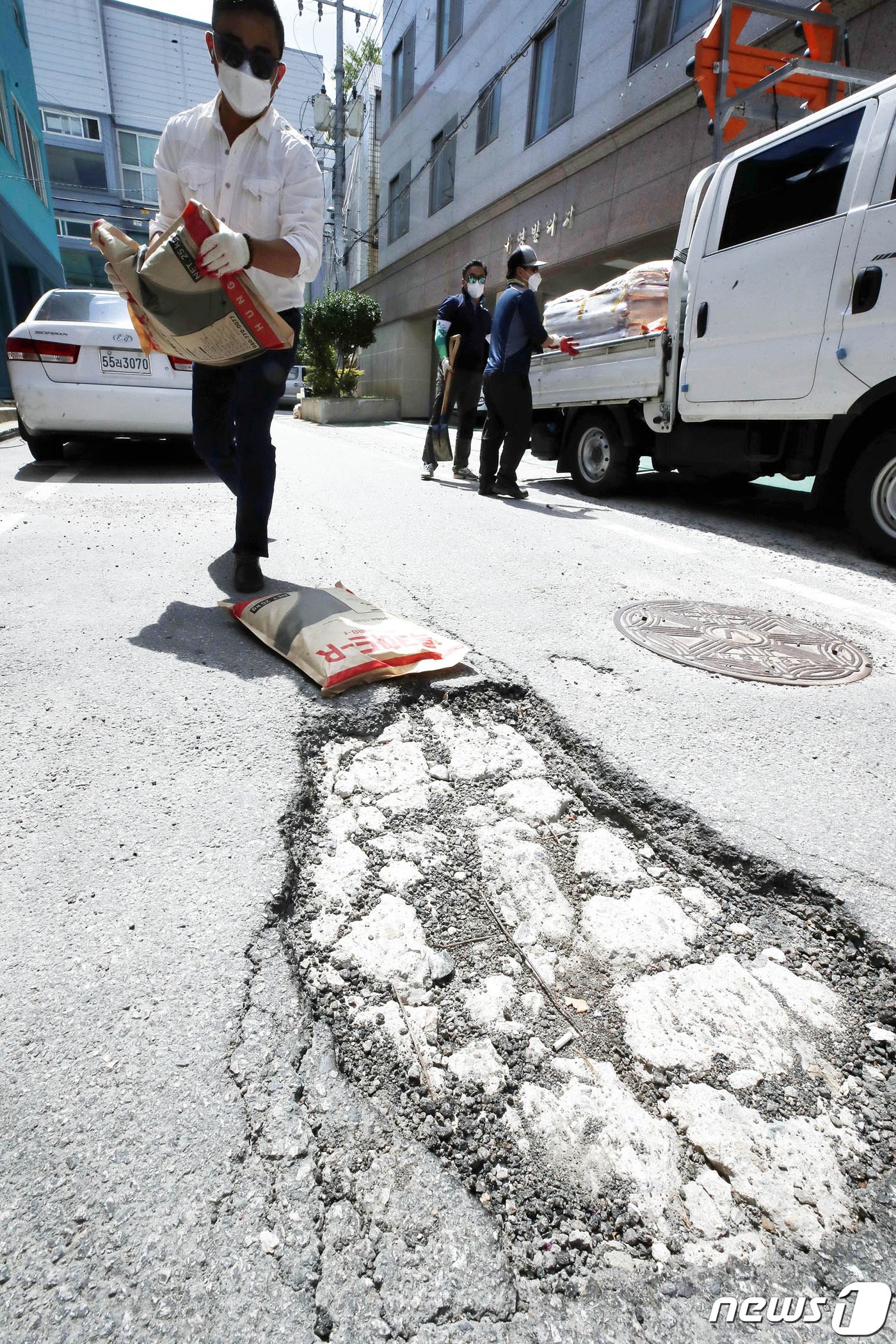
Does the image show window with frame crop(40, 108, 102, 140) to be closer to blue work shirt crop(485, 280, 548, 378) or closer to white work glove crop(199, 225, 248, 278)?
blue work shirt crop(485, 280, 548, 378)

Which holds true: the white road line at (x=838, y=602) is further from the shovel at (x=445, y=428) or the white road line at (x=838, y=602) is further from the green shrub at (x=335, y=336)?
the green shrub at (x=335, y=336)

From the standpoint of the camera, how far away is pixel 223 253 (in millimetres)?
2484

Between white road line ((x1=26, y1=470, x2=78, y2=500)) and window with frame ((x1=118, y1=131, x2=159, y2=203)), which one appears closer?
white road line ((x1=26, y1=470, x2=78, y2=500))

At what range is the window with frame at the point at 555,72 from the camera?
13367 mm

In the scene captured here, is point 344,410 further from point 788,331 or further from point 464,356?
point 788,331

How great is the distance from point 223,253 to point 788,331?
3.74 m

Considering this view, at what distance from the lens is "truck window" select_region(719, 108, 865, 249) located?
4367 millimetres

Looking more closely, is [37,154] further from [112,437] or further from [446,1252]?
[446,1252]

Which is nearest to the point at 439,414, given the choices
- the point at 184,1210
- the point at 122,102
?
the point at 184,1210

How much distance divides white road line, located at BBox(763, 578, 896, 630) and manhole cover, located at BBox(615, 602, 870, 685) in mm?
382

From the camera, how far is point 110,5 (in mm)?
32750

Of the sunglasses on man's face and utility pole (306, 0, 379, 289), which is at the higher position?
utility pole (306, 0, 379, 289)

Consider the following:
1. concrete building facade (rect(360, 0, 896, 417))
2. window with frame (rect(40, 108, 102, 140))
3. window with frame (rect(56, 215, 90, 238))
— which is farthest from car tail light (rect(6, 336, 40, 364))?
window with frame (rect(40, 108, 102, 140))

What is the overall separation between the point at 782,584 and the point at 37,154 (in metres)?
26.0
